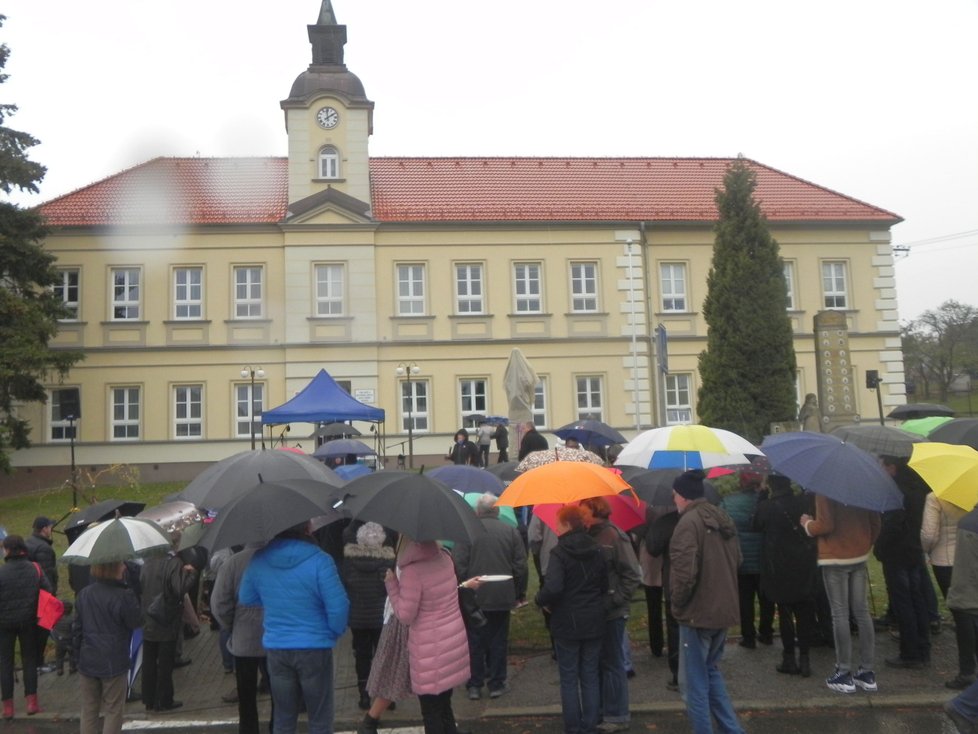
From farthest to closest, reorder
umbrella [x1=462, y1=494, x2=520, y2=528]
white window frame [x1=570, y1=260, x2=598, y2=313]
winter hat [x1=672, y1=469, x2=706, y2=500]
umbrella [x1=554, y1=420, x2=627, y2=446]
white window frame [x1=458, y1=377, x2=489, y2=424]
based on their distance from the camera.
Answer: white window frame [x1=570, y1=260, x2=598, y2=313] < white window frame [x1=458, y1=377, x2=489, y2=424] < umbrella [x1=554, y1=420, x2=627, y2=446] < umbrella [x1=462, y1=494, x2=520, y2=528] < winter hat [x1=672, y1=469, x2=706, y2=500]

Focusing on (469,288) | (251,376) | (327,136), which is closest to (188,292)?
(251,376)

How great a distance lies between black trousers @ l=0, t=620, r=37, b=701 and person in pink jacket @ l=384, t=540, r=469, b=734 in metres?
3.97

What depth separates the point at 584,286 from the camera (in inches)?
1184

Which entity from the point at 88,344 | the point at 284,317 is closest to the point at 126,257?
the point at 88,344

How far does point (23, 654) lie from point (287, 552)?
4.02m

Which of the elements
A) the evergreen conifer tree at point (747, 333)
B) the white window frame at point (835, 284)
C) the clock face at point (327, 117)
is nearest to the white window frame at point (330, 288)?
the clock face at point (327, 117)

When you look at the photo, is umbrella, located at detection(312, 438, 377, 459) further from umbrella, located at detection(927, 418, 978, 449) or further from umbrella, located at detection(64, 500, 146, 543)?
umbrella, located at detection(927, 418, 978, 449)

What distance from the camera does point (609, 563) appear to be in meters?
6.19

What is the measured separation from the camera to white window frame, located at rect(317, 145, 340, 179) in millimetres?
29297

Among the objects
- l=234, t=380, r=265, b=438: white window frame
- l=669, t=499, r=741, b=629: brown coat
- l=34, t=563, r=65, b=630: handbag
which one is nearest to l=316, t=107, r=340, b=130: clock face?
l=234, t=380, r=265, b=438: white window frame

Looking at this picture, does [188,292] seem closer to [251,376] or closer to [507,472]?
[251,376]

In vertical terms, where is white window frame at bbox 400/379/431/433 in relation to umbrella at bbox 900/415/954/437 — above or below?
above

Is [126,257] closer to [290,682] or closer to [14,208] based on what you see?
[14,208]

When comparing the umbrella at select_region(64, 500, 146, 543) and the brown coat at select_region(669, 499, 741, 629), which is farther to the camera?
the umbrella at select_region(64, 500, 146, 543)
